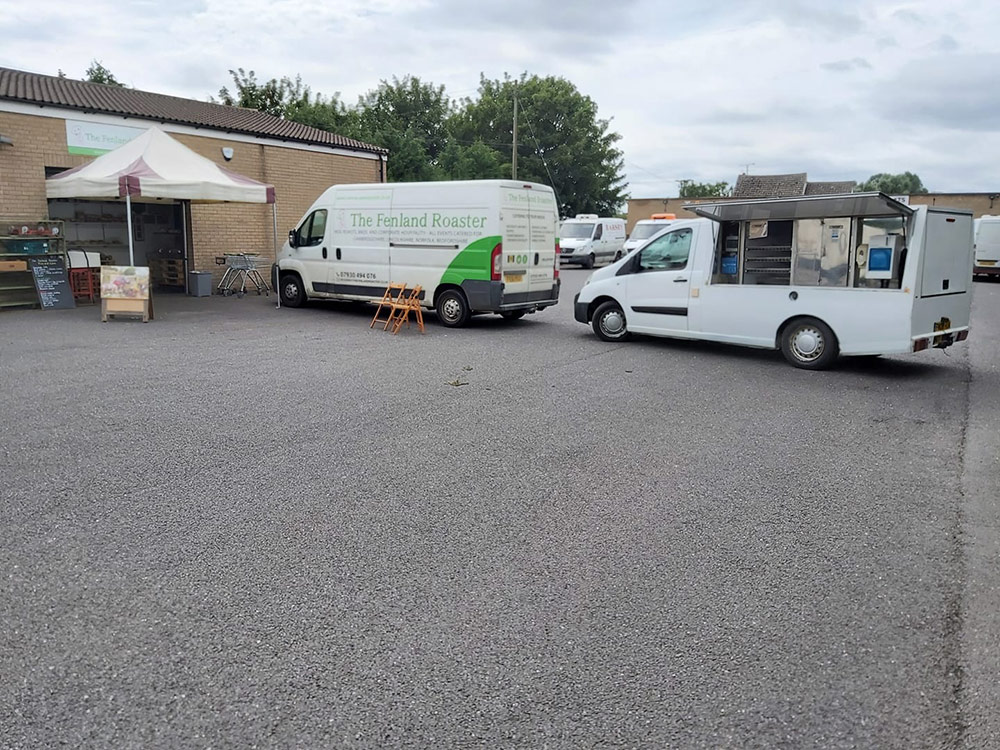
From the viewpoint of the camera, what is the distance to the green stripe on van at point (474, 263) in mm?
12562

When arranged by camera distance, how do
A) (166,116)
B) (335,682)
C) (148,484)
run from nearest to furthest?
(335,682)
(148,484)
(166,116)

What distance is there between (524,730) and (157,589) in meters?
1.93

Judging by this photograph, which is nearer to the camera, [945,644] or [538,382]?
[945,644]

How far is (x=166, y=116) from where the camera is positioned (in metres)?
17.5

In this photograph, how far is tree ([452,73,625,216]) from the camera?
192 feet

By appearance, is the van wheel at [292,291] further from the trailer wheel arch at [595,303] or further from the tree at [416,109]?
the tree at [416,109]

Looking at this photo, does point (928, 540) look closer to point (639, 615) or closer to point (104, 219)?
point (639, 615)

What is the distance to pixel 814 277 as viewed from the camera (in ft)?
32.7

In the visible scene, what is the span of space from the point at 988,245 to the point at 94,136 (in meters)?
26.9

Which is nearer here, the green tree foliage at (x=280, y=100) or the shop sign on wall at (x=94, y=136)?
the shop sign on wall at (x=94, y=136)

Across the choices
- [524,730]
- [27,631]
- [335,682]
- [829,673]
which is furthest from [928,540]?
[27,631]

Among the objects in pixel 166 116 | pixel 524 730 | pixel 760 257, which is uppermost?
pixel 166 116

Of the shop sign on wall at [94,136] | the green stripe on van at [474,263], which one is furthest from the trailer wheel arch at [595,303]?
the shop sign on wall at [94,136]

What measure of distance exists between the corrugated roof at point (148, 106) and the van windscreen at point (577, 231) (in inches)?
441
